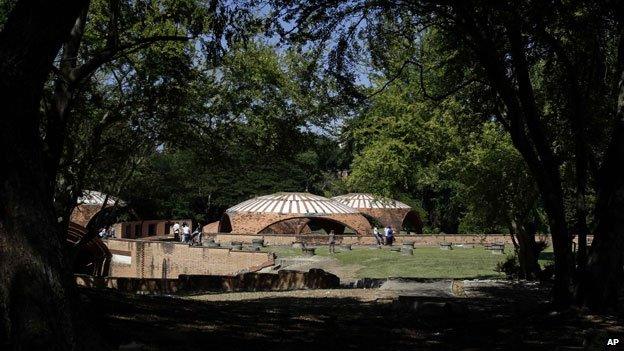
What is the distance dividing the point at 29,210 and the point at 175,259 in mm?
30206

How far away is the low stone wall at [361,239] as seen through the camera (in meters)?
40.8

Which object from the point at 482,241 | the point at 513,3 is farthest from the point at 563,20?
the point at 482,241

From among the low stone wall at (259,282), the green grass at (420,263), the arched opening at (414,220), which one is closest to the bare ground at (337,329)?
the low stone wall at (259,282)

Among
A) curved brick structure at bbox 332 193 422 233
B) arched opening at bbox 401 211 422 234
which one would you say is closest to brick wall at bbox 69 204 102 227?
curved brick structure at bbox 332 193 422 233

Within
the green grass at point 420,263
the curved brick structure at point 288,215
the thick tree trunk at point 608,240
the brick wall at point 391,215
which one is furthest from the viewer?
the brick wall at point 391,215

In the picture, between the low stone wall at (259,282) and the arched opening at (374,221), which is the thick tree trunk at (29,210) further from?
the arched opening at (374,221)

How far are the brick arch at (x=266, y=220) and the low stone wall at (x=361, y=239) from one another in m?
2.61

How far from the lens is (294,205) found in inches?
1852

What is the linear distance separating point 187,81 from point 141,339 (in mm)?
9113

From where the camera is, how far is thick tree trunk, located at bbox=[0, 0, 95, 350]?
172 inches

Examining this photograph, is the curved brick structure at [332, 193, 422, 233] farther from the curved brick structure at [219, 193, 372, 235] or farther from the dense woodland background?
the dense woodland background

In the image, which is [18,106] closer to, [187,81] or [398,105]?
[187,81]

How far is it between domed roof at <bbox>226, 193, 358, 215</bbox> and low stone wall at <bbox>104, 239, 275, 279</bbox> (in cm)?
1172

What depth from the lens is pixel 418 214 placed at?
5662 cm
